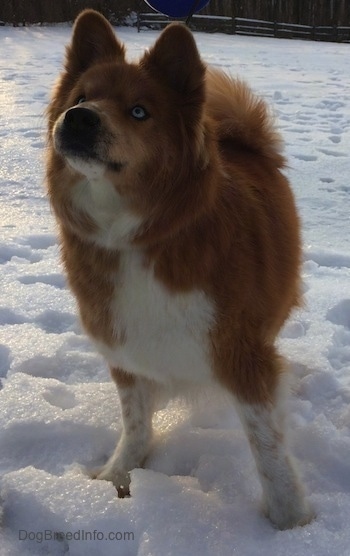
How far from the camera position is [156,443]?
2494 millimetres

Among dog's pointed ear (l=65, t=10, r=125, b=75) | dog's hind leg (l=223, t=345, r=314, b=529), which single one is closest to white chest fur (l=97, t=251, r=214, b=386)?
dog's hind leg (l=223, t=345, r=314, b=529)

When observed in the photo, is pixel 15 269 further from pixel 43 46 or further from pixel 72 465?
pixel 43 46

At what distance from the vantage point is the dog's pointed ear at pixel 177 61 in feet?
6.88

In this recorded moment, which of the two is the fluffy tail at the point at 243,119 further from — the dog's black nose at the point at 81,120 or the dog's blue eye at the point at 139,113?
the dog's black nose at the point at 81,120

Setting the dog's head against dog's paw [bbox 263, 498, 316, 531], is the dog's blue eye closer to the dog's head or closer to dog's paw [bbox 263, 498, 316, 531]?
the dog's head

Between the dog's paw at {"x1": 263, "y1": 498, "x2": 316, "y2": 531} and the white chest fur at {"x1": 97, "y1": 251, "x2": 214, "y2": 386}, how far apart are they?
0.50 metres

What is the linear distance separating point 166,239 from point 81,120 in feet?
1.51

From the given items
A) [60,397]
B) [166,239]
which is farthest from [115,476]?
[166,239]

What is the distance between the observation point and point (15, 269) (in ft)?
12.5

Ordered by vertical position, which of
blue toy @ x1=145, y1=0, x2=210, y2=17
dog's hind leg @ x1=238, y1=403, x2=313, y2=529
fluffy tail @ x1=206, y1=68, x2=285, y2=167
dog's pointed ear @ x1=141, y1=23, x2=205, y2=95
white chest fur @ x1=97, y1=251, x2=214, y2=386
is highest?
blue toy @ x1=145, y1=0, x2=210, y2=17

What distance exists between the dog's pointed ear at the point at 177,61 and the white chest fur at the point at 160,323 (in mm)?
622

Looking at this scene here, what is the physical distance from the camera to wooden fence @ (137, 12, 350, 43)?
65.6 feet

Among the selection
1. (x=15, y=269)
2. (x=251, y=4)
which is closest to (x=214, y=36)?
(x=251, y=4)

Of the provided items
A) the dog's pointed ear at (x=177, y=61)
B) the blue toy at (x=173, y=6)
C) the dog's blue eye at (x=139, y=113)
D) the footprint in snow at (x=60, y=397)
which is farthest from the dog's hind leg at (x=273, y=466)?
the blue toy at (x=173, y=6)
